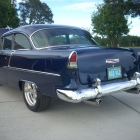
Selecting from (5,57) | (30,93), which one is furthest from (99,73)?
(5,57)

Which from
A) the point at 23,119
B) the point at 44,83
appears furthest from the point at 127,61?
the point at 23,119

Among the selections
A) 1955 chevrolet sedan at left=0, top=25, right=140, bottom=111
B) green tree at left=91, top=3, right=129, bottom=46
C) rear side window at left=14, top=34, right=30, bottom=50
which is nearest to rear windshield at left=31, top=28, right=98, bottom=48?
1955 chevrolet sedan at left=0, top=25, right=140, bottom=111

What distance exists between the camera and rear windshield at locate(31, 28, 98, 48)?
399 cm

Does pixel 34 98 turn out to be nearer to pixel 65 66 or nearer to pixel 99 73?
pixel 65 66

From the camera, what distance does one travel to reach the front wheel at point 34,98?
377cm

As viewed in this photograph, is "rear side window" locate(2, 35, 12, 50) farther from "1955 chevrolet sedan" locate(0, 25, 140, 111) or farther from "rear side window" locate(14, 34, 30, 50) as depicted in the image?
"rear side window" locate(14, 34, 30, 50)

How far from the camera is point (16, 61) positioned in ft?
13.6

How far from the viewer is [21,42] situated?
4406 mm

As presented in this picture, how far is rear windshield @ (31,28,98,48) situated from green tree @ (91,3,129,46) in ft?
57.8

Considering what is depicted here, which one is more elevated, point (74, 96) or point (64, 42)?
point (64, 42)

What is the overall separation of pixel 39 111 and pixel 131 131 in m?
1.70

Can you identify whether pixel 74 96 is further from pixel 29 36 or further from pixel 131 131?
pixel 29 36

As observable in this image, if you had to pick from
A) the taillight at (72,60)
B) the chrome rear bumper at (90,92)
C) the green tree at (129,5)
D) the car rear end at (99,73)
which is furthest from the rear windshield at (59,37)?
the green tree at (129,5)

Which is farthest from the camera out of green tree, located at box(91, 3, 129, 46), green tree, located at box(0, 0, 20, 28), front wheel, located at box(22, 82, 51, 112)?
green tree, located at box(0, 0, 20, 28)
